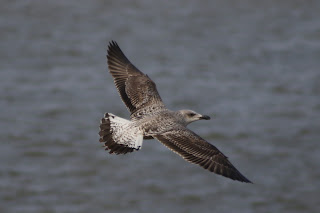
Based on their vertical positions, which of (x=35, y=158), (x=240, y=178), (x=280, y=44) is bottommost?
(x=240, y=178)

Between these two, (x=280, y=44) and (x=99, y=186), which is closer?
(x=99, y=186)

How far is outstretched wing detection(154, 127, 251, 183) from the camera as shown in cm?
877

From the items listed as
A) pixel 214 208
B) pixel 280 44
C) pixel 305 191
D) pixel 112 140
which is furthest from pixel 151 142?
pixel 112 140

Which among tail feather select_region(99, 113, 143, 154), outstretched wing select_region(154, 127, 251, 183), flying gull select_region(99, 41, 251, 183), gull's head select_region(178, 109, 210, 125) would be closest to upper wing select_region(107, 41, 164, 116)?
flying gull select_region(99, 41, 251, 183)

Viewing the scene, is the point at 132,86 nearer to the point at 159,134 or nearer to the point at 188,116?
the point at 188,116

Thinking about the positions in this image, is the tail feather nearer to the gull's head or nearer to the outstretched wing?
the outstretched wing

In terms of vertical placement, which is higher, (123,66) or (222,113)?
(222,113)

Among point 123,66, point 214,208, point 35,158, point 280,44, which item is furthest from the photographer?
point 280,44

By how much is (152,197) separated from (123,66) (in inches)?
247

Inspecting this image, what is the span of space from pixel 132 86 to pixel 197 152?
208 cm

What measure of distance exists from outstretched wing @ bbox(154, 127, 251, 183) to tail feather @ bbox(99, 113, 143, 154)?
1.06ft

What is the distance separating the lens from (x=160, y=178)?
1700cm

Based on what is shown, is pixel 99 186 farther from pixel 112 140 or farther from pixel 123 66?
pixel 112 140

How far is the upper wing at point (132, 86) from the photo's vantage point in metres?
10.1
